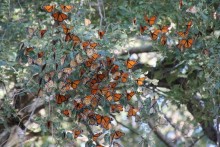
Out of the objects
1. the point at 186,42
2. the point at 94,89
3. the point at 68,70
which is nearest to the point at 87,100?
the point at 94,89

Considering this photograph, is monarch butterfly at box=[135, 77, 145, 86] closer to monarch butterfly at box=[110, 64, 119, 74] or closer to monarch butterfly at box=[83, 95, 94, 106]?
monarch butterfly at box=[110, 64, 119, 74]

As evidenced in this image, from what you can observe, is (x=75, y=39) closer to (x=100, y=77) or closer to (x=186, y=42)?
(x=100, y=77)

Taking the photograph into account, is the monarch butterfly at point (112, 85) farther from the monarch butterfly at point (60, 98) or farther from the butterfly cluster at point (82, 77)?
the monarch butterfly at point (60, 98)

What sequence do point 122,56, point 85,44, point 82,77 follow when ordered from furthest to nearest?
point 122,56 → point 82,77 → point 85,44

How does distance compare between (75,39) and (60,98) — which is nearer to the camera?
(75,39)

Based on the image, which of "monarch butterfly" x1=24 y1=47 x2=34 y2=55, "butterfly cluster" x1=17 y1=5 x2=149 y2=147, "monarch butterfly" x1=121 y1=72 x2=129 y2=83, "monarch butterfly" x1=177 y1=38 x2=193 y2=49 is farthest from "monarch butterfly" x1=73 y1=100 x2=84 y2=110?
"monarch butterfly" x1=177 y1=38 x2=193 y2=49

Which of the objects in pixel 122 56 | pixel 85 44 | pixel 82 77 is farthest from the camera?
pixel 122 56

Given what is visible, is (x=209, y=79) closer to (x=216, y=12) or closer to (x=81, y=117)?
(x=216, y=12)

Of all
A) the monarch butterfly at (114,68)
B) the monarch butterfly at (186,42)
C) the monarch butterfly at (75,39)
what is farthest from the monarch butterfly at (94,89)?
the monarch butterfly at (186,42)

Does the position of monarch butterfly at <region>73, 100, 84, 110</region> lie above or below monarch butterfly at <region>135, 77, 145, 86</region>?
below
